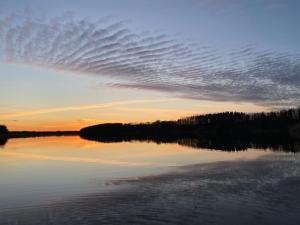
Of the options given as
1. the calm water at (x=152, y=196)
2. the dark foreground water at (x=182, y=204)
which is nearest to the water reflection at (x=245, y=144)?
the calm water at (x=152, y=196)

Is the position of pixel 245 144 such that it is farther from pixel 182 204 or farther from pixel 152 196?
pixel 182 204

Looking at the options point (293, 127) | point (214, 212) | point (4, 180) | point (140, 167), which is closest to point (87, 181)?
point (4, 180)

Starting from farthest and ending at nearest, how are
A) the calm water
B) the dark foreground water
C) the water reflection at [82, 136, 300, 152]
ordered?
the water reflection at [82, 136, 300, 152] < the calm water < the dark foreground water

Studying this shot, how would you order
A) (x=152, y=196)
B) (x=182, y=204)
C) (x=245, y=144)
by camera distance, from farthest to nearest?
(x=245, y=144)
(x=152, y=196)
(x=182, y=204)

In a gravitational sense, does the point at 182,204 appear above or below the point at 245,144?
below

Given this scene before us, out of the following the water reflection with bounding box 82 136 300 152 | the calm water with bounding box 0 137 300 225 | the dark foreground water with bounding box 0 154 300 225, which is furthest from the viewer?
the water reflection with bounding box 82 136 300 152

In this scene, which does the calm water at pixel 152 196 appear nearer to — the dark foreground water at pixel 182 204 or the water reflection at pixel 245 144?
the dark foreground water at pixel 182 204

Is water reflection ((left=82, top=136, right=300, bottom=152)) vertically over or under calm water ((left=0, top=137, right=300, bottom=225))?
over

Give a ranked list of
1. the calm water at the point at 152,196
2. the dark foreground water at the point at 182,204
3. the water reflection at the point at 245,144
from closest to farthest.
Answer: the dark foreground water at the point at 182,204 < the calm water at the point at 152,196 < the water reflection at the point at 245,144

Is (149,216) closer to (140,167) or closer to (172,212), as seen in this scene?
(172,212)

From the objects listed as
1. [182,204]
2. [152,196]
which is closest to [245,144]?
[152,196]

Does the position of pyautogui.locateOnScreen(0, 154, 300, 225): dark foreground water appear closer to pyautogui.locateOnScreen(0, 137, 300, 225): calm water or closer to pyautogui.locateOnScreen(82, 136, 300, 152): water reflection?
pyautogui.locateOnScreen(0, 137, 300, 225): calm water

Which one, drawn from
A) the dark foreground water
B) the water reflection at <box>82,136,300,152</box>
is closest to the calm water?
the dark foreground water

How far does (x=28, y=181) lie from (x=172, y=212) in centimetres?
1509
